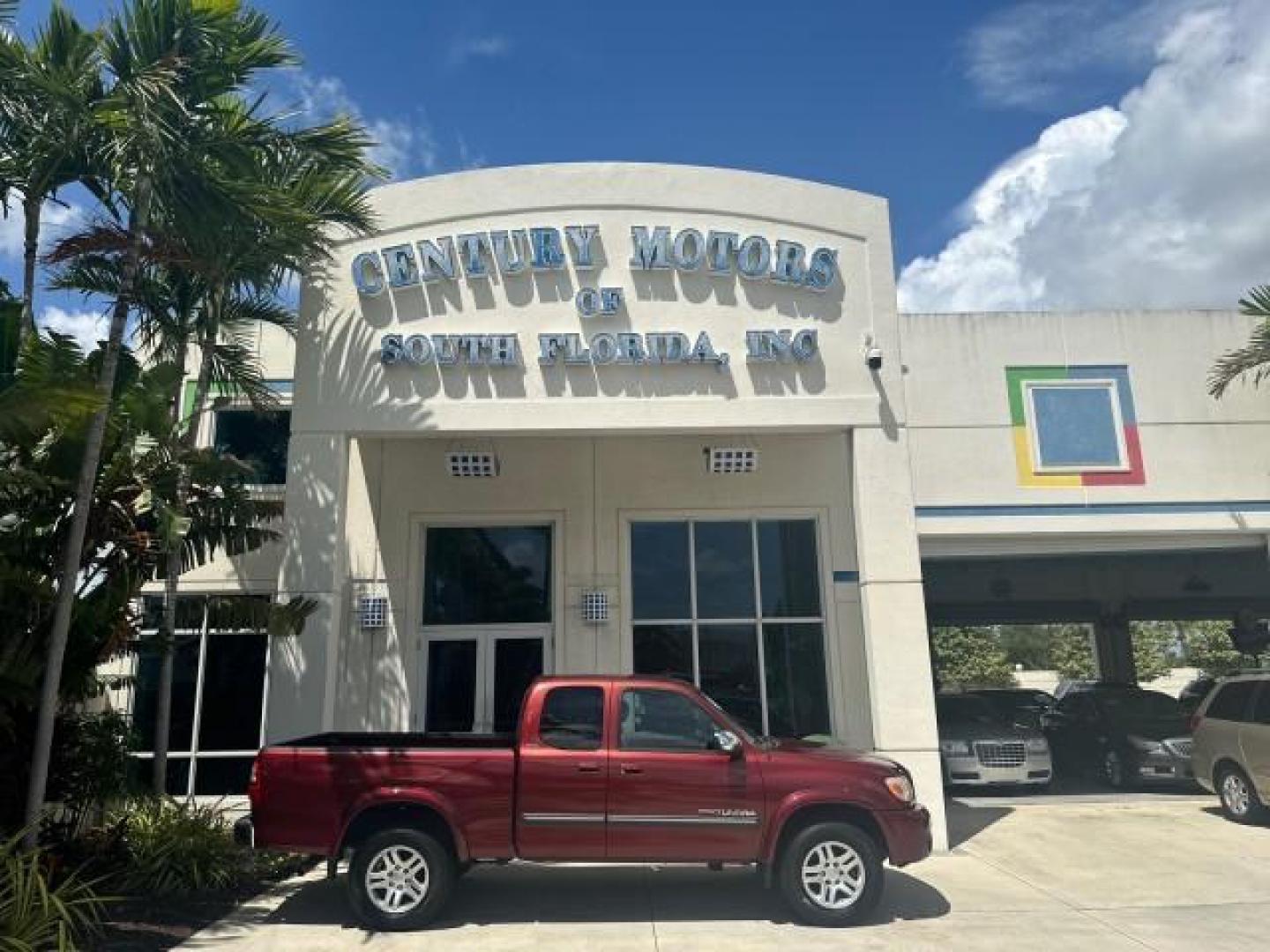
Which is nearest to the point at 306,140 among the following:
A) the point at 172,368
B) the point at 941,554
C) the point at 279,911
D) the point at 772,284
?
the point at 172,368

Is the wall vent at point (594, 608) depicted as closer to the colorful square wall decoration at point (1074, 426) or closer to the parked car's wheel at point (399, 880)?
the parked car's wheel at point (399, 880)

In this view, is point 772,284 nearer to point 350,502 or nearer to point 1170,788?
point 350,502

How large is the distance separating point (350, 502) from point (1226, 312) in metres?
14.1

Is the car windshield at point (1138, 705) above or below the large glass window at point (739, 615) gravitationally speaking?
below

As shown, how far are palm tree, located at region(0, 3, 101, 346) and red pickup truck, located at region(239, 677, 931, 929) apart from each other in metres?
4.90

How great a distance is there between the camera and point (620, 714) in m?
7.65

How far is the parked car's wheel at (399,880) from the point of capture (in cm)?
721

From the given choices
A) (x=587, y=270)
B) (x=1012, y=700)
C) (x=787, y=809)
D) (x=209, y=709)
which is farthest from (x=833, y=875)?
(x=1012, y=700)

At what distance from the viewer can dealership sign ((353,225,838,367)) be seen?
1120 centimetres

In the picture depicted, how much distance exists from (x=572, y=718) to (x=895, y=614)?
471 centimetres

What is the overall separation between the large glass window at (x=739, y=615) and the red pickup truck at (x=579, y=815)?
5213 mm

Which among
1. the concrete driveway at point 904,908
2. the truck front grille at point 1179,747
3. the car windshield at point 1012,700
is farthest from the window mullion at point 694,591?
the truck front grille at point 1179,747

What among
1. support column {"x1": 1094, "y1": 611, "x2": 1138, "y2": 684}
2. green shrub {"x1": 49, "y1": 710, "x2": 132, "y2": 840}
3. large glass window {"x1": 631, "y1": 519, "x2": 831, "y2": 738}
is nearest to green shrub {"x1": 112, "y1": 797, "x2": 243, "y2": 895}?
green shrub {"x1": 49, "y1": 710, "x2": 132, "y2": 840}

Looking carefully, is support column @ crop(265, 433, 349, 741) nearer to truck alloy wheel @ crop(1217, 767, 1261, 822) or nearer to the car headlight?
the car headlight
